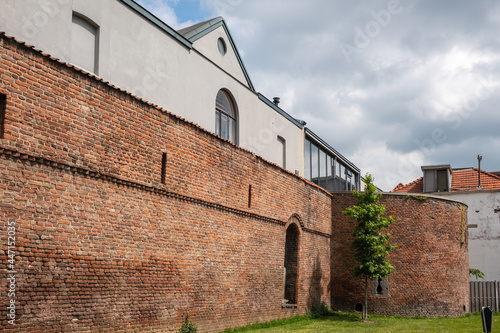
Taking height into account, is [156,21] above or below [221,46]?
below

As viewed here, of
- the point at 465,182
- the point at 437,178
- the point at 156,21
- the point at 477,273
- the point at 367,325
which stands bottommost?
the point at 367,325

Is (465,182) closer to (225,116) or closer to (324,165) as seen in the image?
(324,165)

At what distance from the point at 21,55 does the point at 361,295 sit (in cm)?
1554

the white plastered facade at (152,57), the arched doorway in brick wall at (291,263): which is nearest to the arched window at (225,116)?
the white plastered facade at (152,57)

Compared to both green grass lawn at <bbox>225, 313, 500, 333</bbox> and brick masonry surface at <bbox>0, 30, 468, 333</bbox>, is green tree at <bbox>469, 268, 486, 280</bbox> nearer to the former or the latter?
green grass lawn at <bbox>225, 313, 500, 333</bbox>

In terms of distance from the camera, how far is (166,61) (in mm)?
15797

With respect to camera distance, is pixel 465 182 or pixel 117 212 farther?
pixel 465 182

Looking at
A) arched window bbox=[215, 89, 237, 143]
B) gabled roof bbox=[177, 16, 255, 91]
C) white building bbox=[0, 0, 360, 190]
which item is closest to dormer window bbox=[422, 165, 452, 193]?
white building bbox=[0, 0, 360, 190]

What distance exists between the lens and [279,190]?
17.1 metres

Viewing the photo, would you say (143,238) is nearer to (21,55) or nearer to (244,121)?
(21,55)

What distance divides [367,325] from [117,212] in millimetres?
10278

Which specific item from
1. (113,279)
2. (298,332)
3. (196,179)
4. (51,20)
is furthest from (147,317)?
(51,20)

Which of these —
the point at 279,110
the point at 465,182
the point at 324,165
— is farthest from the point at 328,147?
the point at 465,182

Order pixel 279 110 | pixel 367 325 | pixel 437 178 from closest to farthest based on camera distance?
pixel 367 325 → pixel 279 110 → pixel 437 178
